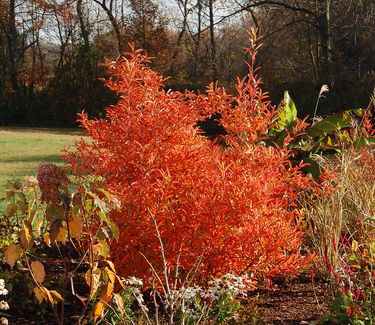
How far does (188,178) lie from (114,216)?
52cm

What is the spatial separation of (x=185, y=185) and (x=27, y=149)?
13.4 m

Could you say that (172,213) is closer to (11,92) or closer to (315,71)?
(315,71)

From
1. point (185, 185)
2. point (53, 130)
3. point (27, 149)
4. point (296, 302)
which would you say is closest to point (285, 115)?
point (296, 302)

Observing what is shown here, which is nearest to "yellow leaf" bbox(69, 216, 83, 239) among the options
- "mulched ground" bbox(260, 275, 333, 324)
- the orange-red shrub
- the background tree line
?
the orange-red shrub

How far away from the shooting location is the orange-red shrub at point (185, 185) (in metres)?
3.57

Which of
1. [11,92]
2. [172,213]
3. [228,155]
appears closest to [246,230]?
[172,213]

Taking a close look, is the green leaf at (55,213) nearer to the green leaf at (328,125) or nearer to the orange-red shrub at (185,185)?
the orange-red shrub at (185,185)

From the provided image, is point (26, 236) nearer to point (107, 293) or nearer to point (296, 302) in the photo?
point (107, 293)

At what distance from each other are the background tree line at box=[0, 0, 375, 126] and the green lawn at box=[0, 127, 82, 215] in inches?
114

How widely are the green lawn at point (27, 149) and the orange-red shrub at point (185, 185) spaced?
3.88 meters

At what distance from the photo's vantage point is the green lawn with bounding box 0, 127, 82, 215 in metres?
11.9

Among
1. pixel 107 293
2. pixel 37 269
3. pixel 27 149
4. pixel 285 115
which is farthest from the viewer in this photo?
pixel 27 149

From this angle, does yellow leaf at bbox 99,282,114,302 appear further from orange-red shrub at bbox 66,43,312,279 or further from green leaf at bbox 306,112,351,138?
green leaf at bbox 306,112,351,138

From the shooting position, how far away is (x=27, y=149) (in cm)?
1636
